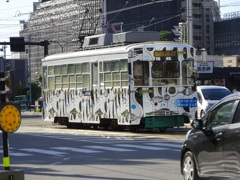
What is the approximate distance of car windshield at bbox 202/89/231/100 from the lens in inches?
1412

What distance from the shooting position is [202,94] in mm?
36000

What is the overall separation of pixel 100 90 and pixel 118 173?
16.2 m

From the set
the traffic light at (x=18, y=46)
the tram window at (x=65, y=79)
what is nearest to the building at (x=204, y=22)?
the traffic light at (x=18, y=46)

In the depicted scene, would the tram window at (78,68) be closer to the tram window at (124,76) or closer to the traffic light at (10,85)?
the tram window at (124,76)

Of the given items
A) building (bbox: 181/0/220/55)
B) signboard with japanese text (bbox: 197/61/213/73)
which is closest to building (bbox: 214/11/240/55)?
building (bbox: 181/0/220/55)

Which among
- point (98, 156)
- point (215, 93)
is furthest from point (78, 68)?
point (98, 156)

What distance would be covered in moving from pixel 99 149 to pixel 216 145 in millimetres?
10972

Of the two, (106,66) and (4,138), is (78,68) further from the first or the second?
(4,138)

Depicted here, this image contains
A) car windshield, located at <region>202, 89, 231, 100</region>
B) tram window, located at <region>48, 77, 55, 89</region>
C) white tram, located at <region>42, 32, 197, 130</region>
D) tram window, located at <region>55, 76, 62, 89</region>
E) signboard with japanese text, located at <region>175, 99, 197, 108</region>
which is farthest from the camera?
tram window, located at <region>48, 77, 55, 89</region>

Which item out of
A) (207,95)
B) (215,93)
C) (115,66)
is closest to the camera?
(115,66)

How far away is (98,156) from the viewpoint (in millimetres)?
19953

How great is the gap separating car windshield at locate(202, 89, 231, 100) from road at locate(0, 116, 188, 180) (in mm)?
7914

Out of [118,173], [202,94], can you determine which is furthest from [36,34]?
[118,173]

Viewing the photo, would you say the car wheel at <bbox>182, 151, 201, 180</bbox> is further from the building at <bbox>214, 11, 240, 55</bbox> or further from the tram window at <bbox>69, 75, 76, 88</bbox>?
the building at <bbox>214, 11, 240, 55</bbox>
